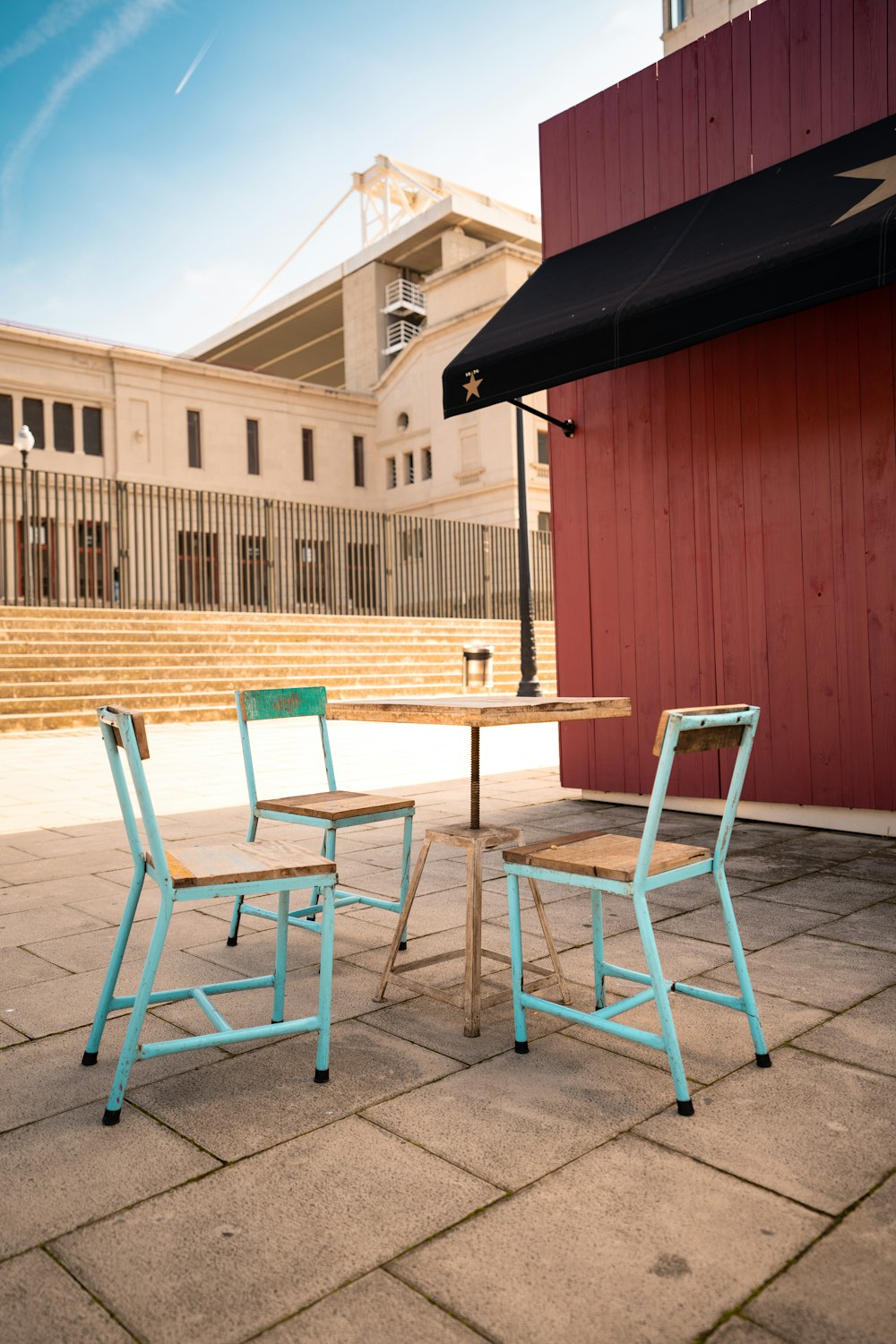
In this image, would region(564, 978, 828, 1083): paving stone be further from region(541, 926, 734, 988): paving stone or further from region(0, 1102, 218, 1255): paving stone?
region(0, 1102, 218, 1255): paving stone

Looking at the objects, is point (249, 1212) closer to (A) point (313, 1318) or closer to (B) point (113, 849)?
(A) point (313, 1318)

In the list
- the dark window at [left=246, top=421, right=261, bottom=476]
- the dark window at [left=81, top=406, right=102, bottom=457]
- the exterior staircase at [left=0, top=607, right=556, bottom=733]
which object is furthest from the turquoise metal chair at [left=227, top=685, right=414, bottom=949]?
the dark window at [left=246, top=421, right=261, bottom=476]

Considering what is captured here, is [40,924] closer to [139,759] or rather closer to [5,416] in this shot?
[139,759]

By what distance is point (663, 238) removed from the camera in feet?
18.6

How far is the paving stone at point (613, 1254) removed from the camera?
148 cm

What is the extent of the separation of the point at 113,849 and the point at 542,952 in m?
2.82

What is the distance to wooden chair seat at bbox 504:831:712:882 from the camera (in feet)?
7.73

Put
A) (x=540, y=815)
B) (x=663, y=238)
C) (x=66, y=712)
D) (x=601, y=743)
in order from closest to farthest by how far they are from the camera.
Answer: (x=663, y=238), (x=540, y=815), (x=601, y=743), (x=66, y=712)

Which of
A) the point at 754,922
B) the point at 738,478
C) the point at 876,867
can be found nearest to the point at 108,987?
the point at 754,922

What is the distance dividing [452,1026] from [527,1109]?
57 centimetres

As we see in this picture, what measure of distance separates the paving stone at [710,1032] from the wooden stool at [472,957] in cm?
14

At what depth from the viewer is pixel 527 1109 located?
2.19 meters

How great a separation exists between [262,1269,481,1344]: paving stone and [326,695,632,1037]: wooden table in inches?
44.1

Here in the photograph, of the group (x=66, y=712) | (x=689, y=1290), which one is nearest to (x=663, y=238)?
(x=689, y=1290)
